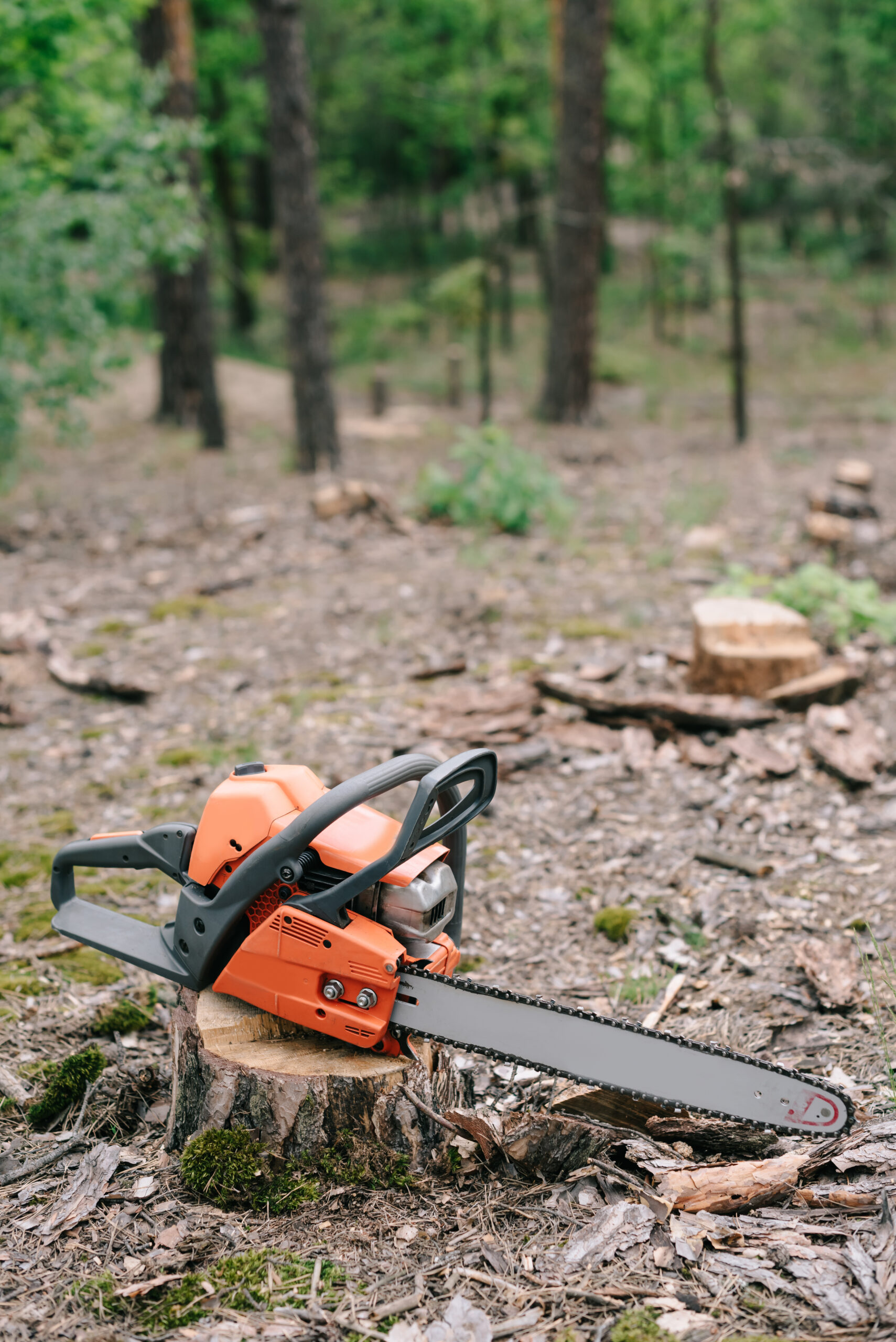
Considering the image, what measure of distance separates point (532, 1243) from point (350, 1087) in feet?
1.72

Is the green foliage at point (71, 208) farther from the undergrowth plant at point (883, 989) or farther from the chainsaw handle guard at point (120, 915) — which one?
the undergrowth plant at point (883, 989)

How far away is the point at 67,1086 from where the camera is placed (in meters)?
2.72

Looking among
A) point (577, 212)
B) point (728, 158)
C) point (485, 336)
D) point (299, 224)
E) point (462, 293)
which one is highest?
point (728, 158)

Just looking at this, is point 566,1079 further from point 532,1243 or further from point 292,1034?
point 292,1034

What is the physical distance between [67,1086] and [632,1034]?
159 centimetres

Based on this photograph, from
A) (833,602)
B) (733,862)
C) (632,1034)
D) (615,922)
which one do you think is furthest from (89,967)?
(833,602)

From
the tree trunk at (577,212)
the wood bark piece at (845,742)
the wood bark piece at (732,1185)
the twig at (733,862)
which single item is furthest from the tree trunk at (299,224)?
the wood bark piece at (732,1185)

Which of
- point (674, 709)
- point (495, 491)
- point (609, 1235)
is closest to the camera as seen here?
point (609, 1235)

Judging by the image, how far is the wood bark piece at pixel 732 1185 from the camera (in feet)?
7.16

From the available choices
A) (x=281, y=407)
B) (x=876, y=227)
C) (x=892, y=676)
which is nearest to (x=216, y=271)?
(x=281, y=407)

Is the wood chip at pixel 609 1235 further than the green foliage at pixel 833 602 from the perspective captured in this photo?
No

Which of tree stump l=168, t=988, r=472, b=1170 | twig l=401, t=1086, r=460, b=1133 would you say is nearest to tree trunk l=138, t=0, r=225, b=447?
tree stump l=168, t=988, r=472, b=1170

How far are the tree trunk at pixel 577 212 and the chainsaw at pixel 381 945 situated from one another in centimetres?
1144

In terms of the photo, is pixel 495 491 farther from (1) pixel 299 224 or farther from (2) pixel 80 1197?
(2) pixel 80 1197
